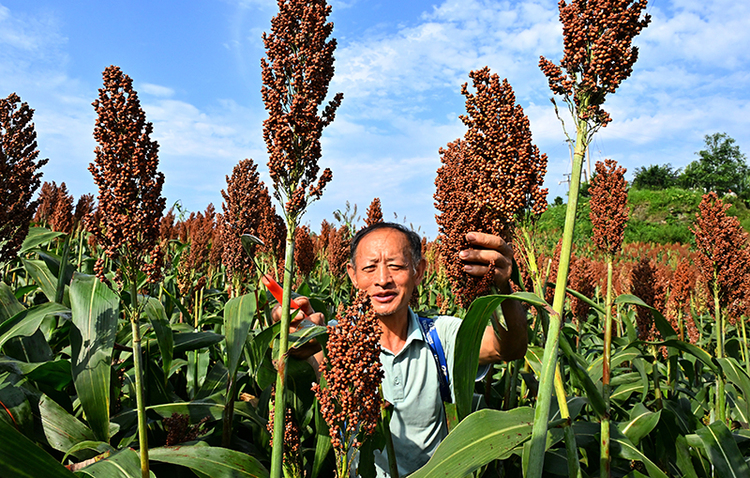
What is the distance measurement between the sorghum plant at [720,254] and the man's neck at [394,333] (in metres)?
3.86

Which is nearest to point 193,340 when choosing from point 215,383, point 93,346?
point 215,383

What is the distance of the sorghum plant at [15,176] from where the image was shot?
292cm

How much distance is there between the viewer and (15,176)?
304 centimetres

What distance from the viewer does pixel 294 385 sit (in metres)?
2.57

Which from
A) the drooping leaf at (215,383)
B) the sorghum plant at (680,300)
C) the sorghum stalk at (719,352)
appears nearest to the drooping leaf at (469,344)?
the drooping leaf at (215,383)

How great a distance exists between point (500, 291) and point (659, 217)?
1541 inches

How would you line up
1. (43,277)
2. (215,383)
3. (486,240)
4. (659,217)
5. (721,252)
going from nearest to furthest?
1. (486,240)
2. (215,383)
3. (43,277)
4. (721,252)
5. (659,217)

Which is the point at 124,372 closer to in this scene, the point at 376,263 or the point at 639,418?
the point at 376,263

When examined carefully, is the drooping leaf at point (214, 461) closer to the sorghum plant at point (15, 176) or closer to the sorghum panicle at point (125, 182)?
the sorghum panicle at point (125, 182)

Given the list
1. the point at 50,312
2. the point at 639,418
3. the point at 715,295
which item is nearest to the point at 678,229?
the point at 715,295

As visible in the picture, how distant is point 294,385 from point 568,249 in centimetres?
178

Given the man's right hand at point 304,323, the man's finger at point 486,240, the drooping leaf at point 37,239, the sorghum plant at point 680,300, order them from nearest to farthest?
the man's finger at point 486,240, the man's right hand at point 304,323, the drooping leaf at point 37,239, the sorghum plant at point 680,300

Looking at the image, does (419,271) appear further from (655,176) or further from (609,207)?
(655,176)

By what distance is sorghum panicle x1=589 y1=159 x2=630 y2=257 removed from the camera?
169 inches
